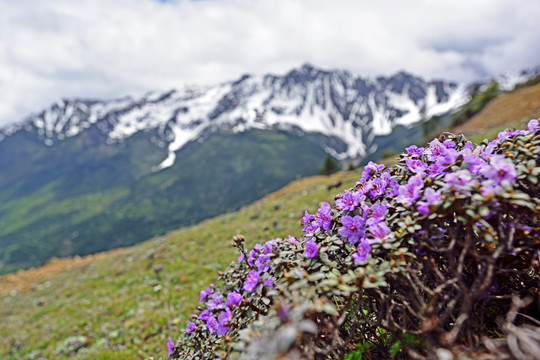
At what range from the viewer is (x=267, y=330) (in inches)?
80.3

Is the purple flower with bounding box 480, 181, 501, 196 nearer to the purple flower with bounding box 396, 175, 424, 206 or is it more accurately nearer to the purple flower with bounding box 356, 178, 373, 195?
the purple flower with bounding box 396, 175, 424, 206

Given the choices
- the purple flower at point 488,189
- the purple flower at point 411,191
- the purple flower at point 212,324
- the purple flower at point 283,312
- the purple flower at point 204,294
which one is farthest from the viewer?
the purple flower at point 204,294

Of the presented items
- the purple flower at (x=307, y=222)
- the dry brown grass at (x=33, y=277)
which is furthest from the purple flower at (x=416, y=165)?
the dry brown grass at (x=33, y=277)

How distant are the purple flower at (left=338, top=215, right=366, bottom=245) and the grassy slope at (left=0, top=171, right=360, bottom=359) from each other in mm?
6943

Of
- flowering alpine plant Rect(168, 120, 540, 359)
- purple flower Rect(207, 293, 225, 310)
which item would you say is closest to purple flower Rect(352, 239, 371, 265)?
flowering alpine plant Rect(168, 120, 540, 359)

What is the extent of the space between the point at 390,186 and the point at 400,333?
117 cm

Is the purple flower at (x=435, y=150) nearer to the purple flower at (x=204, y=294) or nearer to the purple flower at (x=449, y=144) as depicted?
the purple flower at (x=449, y=144)

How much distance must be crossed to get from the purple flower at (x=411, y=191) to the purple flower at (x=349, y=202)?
396 millimetres

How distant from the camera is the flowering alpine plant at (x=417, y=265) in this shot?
2191mm

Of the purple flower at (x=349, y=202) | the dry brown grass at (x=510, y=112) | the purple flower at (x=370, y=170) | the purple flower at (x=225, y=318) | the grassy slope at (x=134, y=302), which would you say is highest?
the purple flower at (x=370, y=170)

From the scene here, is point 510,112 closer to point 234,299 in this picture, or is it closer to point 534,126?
point 534,126

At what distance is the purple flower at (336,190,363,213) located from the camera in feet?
9.30

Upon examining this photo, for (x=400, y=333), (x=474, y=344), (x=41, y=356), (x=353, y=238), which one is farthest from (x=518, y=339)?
(x=41, y=356)

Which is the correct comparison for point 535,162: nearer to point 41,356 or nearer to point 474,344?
point 474,344
